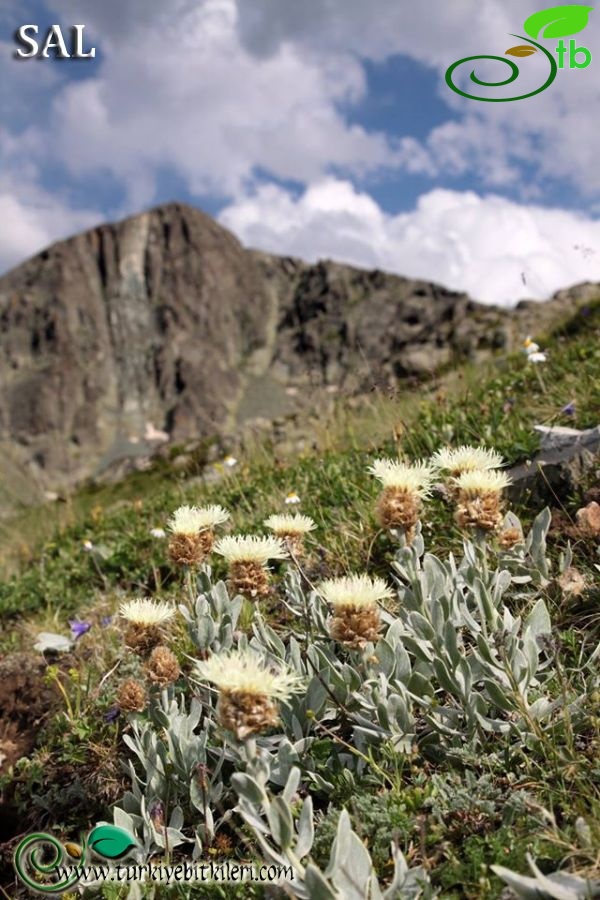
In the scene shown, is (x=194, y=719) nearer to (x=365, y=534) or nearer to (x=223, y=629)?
(x=223, y=629)

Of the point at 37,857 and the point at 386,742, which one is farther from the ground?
the point at 386,742

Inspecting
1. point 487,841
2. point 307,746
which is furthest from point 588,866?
point 307,746

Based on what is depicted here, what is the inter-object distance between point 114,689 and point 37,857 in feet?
3.98

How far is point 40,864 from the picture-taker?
103 inches

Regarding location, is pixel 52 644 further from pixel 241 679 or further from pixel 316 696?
pixel 241 679

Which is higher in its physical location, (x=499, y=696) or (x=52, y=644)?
(x=52, y=644)

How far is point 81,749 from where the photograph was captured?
3389mm

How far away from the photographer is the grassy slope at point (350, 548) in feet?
7.23

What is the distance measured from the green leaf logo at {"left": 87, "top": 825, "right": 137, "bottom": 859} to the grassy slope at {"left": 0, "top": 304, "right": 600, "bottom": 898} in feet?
2.27

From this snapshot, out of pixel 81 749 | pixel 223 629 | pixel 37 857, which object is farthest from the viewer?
pixel 81 749

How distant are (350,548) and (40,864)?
2.30 meters

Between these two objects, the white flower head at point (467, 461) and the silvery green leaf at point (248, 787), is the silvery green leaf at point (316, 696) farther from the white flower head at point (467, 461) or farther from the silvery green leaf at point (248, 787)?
the white flower head at point (467, 461)

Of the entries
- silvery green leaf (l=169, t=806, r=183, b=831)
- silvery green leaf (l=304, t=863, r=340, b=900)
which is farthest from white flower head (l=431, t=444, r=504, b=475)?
silvery green leaf (l=169, t=806, r=183, b=831)

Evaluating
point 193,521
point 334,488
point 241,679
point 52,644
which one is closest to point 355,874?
point 241,679
